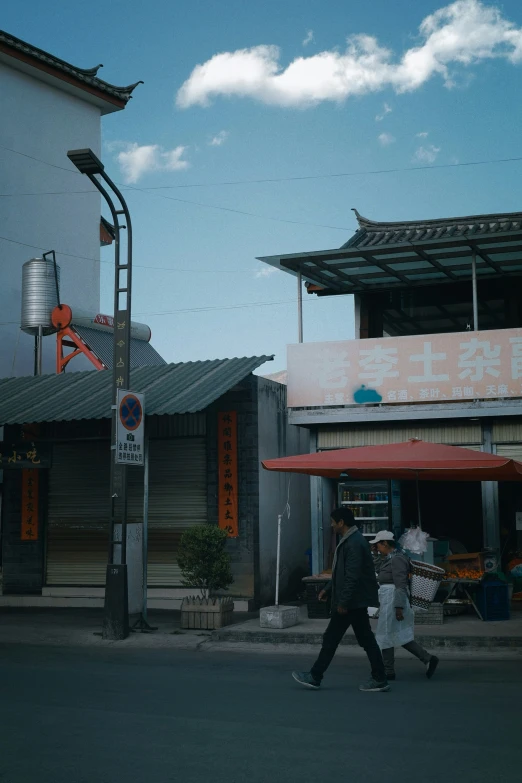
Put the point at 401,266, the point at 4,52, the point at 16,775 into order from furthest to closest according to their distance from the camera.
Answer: the point at 4,52, the point at 401,266, the point at 16,775

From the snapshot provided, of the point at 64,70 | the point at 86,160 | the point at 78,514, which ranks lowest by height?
the point at 78,514

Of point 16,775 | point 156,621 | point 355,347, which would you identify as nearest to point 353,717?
point 16,775

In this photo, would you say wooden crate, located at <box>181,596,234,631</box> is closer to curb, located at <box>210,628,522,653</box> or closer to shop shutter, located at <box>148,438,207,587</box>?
curb, located at <box>210,628,522,653</box>

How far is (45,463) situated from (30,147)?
47.4 ft

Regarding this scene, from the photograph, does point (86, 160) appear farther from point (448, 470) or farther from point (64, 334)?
point (64, 334)

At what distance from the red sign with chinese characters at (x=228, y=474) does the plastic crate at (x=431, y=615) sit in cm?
457

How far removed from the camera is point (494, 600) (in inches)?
544

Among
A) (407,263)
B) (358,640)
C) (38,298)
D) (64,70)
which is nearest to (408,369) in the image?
(407,263)

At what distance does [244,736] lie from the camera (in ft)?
23.0

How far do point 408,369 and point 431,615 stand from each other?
14.6 ft

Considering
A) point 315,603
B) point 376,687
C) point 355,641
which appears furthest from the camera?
point 315,603

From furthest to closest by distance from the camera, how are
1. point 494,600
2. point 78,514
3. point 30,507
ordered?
point 30,507 → point 78,514 → point 494,600

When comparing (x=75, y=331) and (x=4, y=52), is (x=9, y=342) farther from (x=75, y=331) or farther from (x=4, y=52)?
(x=4, y=52)

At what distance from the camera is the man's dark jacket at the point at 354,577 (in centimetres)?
910
